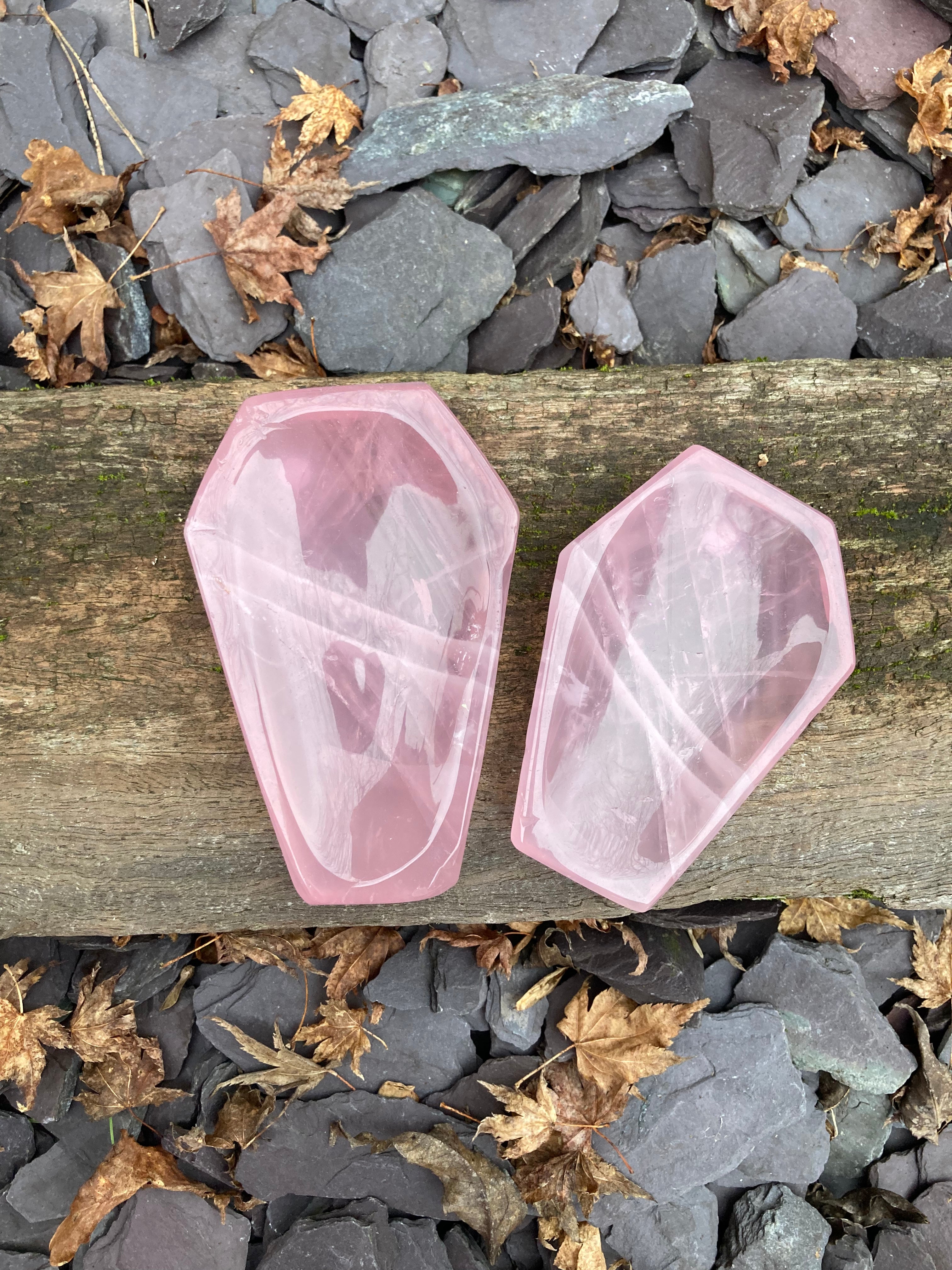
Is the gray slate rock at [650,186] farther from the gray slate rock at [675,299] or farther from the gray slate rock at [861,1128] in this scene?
the gray slate rock at [861,1128]

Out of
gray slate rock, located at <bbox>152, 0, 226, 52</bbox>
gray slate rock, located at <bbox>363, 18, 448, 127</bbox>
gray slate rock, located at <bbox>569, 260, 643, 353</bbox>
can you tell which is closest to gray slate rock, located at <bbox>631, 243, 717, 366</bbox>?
gray slate rock, located at <bbox>569, 260, 643, 353</bbox>

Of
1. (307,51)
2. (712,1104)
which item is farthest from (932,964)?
(307,51)

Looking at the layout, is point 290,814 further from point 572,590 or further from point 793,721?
point 793,721

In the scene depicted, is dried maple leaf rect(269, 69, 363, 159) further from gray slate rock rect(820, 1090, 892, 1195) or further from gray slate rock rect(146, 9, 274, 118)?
gray slate rock rect(820, 1090, 892, 1195)

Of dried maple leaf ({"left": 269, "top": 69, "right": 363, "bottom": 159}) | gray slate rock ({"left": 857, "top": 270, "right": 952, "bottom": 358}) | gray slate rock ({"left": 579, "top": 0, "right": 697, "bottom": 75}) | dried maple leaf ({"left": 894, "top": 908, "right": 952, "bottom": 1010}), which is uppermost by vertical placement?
gray slate rock ({"left": 579, "top": 0, "right": 697, "bottom": 75})

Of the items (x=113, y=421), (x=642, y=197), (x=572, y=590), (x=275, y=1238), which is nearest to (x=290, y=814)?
(x=572, y=590)
